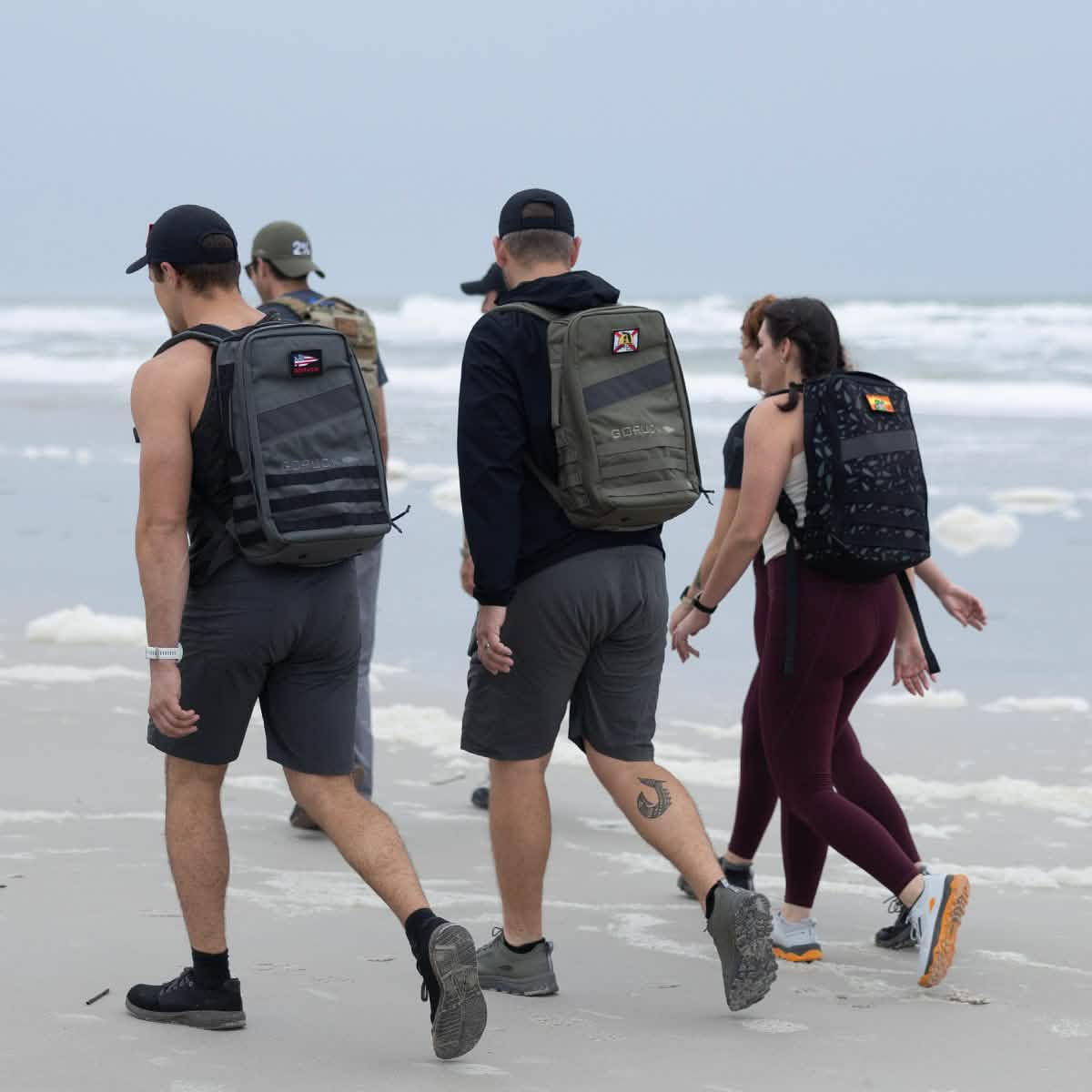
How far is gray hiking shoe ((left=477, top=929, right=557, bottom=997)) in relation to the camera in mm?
4020

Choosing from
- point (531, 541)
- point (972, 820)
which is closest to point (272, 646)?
point (531, 541)

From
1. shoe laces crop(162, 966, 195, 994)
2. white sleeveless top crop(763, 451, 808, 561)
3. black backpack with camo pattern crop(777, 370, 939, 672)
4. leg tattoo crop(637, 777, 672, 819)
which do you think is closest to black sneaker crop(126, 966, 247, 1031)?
shoe laces crop(162, 966, 195, 994)

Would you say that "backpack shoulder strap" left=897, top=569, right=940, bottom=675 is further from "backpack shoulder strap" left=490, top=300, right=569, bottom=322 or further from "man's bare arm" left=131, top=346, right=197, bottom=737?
"man's bare arm" left=131, top=346, right=197, bottom=737

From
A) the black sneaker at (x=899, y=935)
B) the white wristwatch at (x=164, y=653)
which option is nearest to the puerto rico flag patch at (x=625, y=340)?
the white wristwatch at (x=164, y=653)

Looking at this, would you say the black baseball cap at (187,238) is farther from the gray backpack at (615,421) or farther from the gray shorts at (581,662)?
the gray shorts at (581,662)

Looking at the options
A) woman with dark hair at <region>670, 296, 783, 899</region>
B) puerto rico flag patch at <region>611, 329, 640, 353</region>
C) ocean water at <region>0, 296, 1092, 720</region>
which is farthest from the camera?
ocean water at <region>0, 296, 1092, 720</region>

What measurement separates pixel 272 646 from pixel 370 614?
2.02 metres

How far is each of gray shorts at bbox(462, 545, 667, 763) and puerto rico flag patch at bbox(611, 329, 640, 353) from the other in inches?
18.4

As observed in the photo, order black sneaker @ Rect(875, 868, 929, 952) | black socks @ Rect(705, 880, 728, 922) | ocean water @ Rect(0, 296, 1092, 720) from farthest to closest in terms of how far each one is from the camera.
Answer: ocean water @ Rect(0, 296, 1092, 720) < black sneaker @ Rect(875, 868, 929, 952) < black socks @ Rect(705, 880, 728, 922)

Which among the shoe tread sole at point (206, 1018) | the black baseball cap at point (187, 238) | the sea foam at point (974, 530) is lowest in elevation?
the shoe tread sole at point (206, 1018)

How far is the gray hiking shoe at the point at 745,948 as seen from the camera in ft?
11.9

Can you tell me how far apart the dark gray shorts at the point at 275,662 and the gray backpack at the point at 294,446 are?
8cm

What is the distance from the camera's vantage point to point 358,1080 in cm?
338

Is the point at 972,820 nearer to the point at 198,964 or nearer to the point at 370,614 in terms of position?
the point at 370,614
